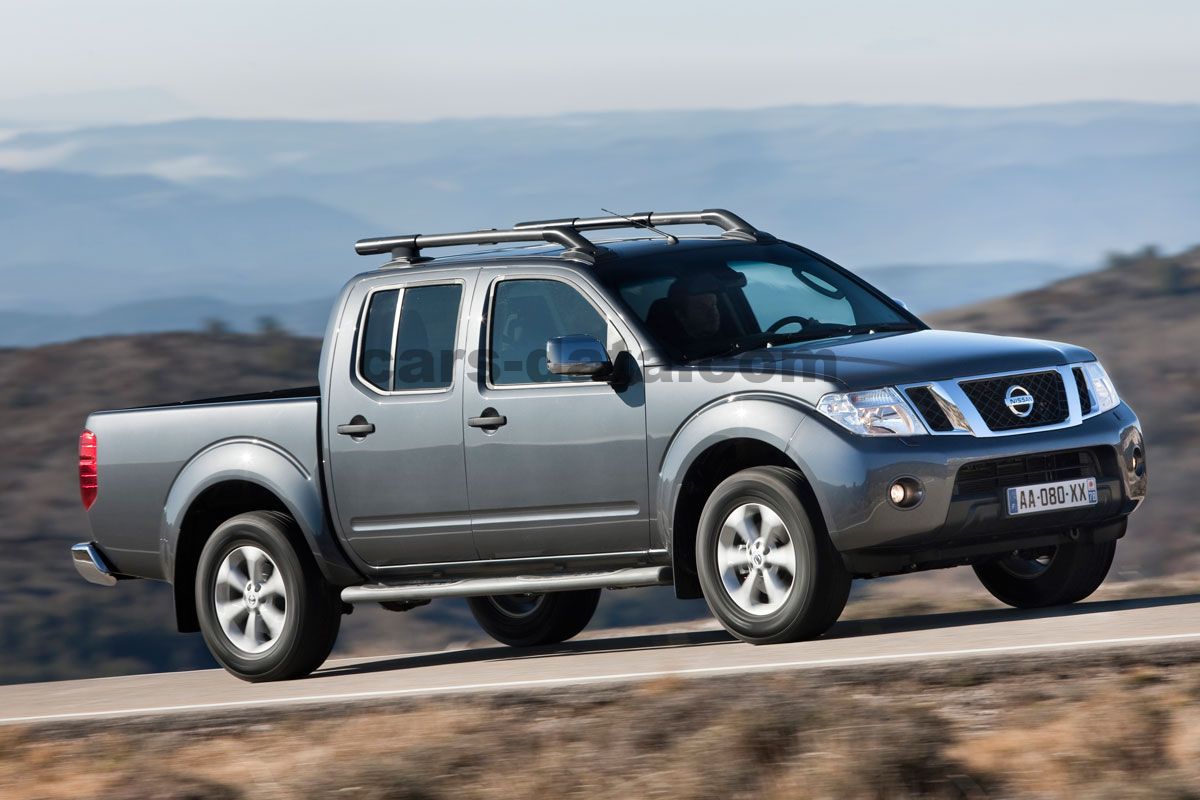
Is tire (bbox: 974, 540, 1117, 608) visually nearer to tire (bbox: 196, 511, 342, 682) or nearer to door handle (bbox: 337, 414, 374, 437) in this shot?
door handle (bbox: 337, 414, 374, 437)

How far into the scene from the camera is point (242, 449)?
33.4ft

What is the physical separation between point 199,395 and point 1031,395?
34.5 meters

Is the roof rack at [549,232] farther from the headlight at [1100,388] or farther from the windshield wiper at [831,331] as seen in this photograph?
the headlight at [1100,388]

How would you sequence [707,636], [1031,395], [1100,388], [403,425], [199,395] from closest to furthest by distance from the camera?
[1031,395] < [1100,388] < [403,425] < [707,636] < [199,395]

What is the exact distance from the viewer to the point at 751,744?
685cm

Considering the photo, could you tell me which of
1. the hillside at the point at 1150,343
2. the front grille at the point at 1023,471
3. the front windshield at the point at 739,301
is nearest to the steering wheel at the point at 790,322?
the front windshield at the point at 739,301

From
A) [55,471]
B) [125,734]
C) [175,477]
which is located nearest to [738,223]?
[175,477]

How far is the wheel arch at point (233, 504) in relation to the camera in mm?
9977

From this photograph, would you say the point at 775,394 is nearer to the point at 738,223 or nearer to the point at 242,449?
the point at 738,223

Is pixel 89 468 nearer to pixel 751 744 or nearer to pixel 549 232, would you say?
pixel 549 232

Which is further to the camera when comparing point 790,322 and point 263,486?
point 263,486

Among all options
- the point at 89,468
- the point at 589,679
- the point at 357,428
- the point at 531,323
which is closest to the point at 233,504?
the point at 89,468

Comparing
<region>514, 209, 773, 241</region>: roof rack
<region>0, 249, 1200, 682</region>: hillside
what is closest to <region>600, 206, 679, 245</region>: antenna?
<region>514, 209, 773, 241</region>: roof rack

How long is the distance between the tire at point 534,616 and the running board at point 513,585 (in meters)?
1.76
